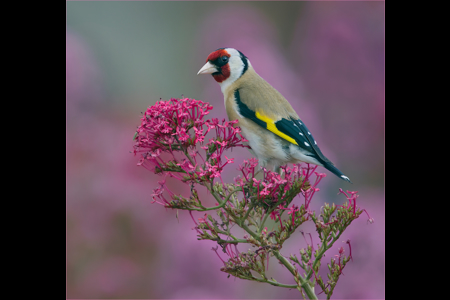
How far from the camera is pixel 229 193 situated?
2.51 metres

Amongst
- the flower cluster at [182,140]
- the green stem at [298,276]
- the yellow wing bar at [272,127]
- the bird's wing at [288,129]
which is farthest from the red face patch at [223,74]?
the green stem at [298,276]

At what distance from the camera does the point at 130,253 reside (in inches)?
143

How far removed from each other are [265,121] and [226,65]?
57 centimetres

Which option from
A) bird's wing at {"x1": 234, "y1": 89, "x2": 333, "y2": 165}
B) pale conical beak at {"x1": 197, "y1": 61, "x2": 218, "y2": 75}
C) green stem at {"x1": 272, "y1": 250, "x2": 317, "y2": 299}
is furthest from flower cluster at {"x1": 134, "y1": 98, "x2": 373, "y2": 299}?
pale conical beak at {"x1": 197, "y1": 61, "x2": 218, "y2": 75}

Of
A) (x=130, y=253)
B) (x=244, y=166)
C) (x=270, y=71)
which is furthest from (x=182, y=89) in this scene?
(x=244, y=166)

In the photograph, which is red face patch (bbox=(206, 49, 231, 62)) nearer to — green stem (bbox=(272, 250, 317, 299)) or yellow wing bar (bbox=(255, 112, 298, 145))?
yellow wing bar (bbox=(255, 112, 298, 145))

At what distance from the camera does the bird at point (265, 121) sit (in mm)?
2920

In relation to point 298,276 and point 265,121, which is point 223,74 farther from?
point 298,276

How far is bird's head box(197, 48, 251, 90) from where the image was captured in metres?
3.19

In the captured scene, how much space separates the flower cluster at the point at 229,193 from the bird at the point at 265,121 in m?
0.36

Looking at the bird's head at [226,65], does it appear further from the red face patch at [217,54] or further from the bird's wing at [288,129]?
the bird's wing at [288,129]

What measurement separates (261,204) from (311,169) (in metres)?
0.38

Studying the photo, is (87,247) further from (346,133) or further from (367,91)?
(367,91)

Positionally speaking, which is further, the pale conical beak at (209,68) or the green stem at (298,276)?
the pale conical beak at (209,68)
